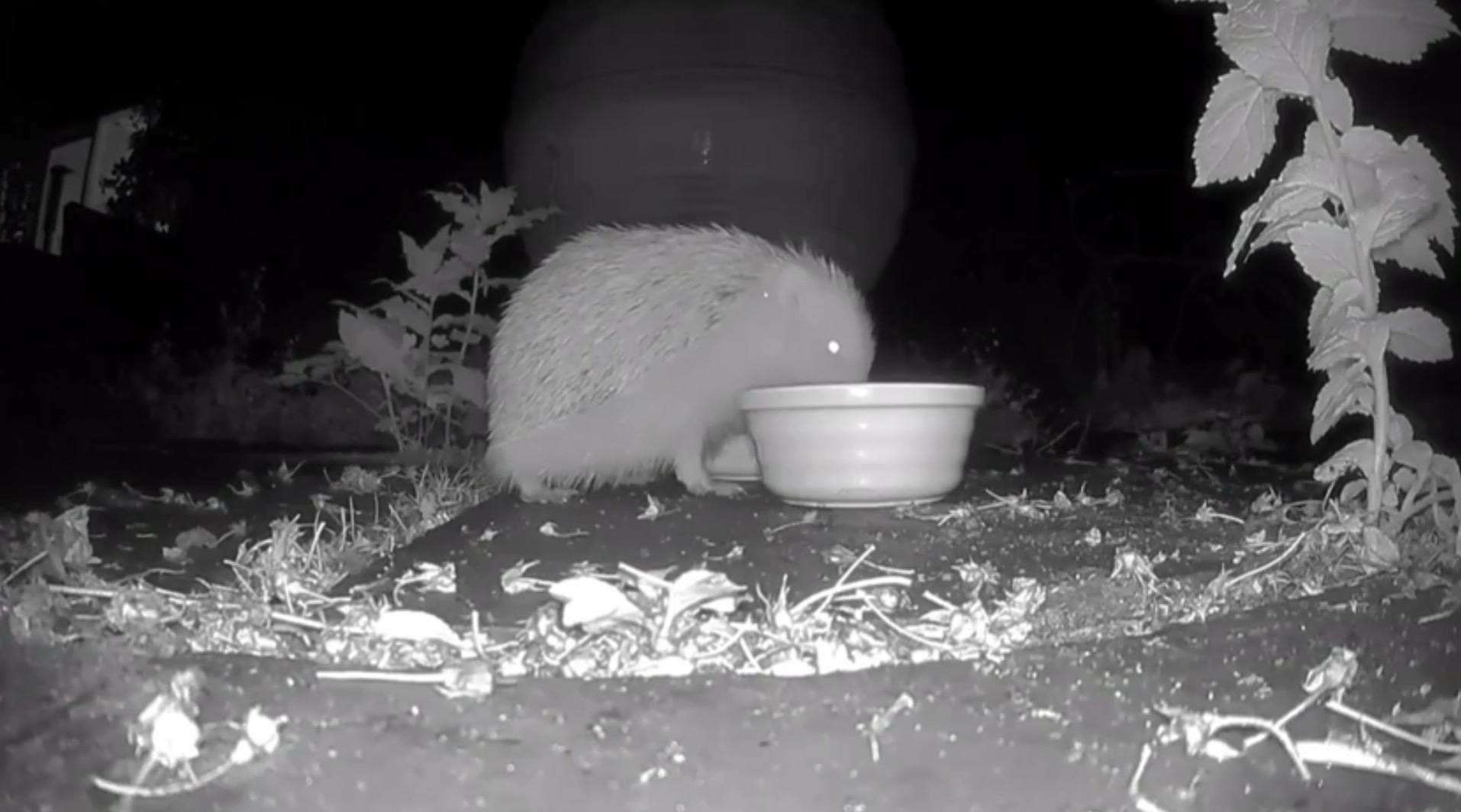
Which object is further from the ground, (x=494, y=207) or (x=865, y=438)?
(x=494, y=207)

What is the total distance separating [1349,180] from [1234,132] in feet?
0.54

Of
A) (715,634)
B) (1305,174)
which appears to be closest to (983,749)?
(715,634)

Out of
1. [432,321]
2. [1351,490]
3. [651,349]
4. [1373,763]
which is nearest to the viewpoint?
[1373,763]

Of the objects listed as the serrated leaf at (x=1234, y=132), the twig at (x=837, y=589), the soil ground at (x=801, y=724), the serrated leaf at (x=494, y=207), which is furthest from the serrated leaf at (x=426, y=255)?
the serrated leaf at (x=1234, y=132)

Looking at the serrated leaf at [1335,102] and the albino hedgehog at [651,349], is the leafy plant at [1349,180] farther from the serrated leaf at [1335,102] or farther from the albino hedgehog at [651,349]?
the albino hedgehog at [651,349]

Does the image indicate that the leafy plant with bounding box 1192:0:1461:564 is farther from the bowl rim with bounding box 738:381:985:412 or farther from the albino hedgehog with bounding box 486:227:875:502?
the albino hedgehog with bounding box 486:227:875:502

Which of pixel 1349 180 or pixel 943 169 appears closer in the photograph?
pixel 1349 180

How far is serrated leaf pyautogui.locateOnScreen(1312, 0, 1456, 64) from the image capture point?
1.44 metres

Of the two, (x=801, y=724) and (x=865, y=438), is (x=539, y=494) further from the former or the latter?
(x=801, y=724)

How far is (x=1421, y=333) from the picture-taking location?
1.45 meters

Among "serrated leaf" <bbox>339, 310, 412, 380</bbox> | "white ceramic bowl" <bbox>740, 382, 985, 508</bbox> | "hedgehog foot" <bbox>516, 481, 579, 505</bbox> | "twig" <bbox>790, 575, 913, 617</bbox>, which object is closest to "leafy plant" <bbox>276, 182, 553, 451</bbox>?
"serrated leaf" <bbox>339, 310, 412, 380</bbox>

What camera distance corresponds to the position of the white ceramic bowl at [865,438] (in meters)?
1.86

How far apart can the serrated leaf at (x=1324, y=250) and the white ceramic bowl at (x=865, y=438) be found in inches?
23.2

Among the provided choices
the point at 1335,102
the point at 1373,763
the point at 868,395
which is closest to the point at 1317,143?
the point at 1335,102
